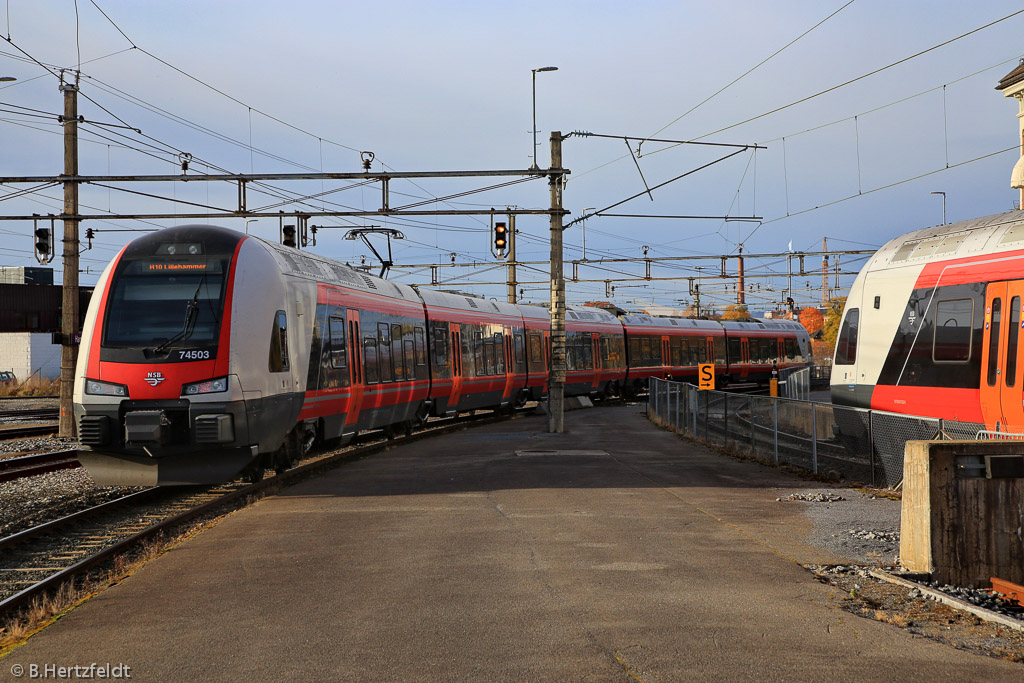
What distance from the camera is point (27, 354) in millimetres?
69000

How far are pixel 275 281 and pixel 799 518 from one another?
7.94 meters

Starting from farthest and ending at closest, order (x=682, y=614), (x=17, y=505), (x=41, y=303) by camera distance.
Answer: (x=41, y=303) < (x=17, y=505) < (x=682, y=614)

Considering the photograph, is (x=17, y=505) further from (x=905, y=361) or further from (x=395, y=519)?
(x=905, y=361)

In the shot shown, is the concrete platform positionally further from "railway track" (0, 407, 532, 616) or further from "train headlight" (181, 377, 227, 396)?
"train headlight" (181, 377, 227, 396)

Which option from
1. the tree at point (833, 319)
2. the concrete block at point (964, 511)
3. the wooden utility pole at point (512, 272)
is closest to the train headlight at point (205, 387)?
the concrete block at point (964, 511)

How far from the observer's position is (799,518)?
11.1 metres

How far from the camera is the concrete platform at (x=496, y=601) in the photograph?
583cm

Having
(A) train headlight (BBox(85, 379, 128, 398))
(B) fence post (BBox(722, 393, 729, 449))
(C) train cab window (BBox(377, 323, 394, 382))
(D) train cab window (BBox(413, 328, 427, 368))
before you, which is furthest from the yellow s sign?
(A) train headlight (BBox(85, 379, 128, 398))

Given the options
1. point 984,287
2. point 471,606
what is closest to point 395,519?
point 471,606

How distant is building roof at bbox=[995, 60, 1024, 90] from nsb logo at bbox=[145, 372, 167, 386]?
4606 cm

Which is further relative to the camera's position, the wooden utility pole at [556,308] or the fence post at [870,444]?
the wooden utility pole at [556,308]

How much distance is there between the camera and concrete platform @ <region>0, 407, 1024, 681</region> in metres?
5.83

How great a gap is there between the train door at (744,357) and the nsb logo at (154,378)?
40609 mm

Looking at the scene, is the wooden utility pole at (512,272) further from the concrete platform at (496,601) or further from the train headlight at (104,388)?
the train headlight at (104,388)
